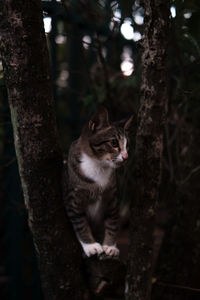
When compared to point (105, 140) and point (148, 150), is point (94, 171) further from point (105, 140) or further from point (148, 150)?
point (148, 150)

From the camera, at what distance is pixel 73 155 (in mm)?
1775

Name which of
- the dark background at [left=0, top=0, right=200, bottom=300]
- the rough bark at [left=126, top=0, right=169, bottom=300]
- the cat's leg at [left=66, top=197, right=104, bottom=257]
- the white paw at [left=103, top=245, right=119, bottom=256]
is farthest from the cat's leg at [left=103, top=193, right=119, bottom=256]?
the rough bark at [left=126, top=0, right=169, bottom=300]

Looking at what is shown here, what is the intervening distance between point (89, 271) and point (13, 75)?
1015 mm

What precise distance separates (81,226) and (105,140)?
469mm

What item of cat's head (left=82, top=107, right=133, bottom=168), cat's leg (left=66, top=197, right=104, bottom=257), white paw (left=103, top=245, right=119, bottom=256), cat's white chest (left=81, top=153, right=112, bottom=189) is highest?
cat's head (left=82, top=107, right=133, bottom=168)

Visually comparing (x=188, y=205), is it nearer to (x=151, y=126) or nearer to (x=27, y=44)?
(x=151, y=126)

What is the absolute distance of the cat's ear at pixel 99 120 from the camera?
65.8 inches

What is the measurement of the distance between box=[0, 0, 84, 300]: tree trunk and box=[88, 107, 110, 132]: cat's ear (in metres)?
0.26

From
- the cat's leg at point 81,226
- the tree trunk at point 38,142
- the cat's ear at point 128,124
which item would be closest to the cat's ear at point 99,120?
the cat's ear at point 128,124

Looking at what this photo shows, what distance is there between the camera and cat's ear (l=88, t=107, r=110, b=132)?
1671mm

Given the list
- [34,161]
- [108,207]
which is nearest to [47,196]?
[34,161]

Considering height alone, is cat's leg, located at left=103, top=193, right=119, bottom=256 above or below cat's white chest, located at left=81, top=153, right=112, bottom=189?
below

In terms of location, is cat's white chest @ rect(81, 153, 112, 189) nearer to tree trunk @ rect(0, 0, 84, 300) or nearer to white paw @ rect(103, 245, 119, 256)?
tree trunk @ rect(0, 0, 84, 300)

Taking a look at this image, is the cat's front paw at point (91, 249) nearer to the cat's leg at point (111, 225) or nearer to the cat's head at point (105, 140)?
the cat's leg at point (111, 225)
